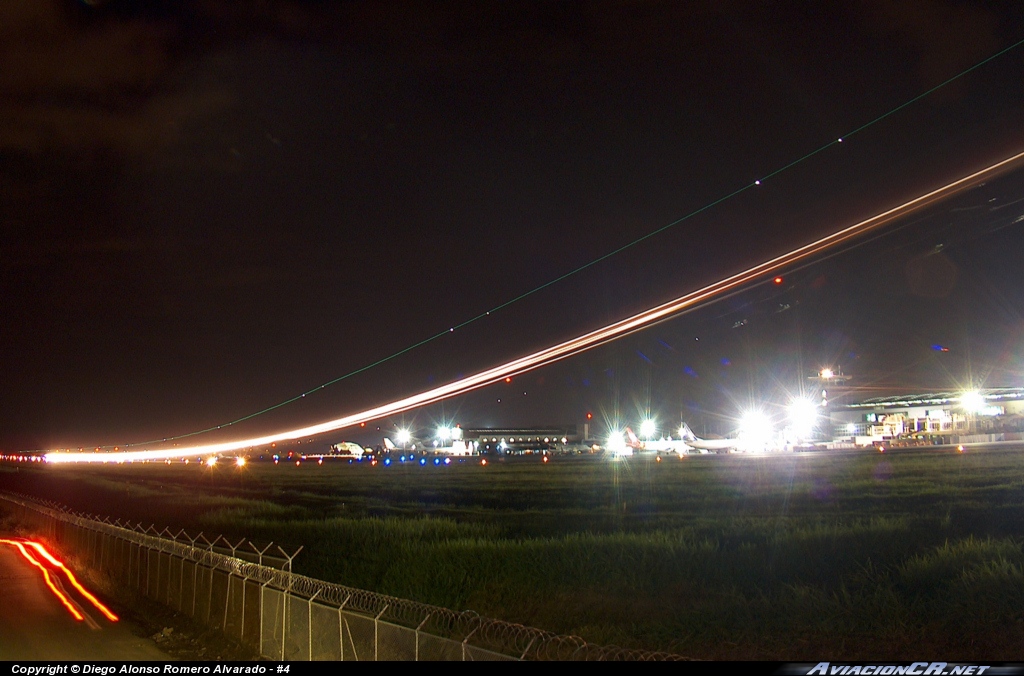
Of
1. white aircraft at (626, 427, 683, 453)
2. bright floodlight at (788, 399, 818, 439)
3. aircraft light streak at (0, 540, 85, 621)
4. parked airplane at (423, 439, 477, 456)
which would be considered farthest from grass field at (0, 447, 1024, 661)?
parked airplane at (423, 439, 477, 456)

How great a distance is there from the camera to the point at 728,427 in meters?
178

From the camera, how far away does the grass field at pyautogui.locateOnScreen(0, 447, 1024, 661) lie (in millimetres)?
14930

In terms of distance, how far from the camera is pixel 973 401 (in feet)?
363

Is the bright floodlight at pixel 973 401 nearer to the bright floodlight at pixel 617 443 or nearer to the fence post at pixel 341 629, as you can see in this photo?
the bright floodlight at pixel 617 443

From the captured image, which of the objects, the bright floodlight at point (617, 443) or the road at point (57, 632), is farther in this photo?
the bright floodlight at point (617, 443)

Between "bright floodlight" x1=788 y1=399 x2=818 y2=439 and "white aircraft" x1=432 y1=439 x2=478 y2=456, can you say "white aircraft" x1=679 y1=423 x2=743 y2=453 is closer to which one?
"bright floodlight" x1=788 y1=399 x2=818 y2=439

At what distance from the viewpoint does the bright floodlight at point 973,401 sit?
10931cm

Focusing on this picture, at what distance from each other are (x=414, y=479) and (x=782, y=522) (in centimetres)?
4216

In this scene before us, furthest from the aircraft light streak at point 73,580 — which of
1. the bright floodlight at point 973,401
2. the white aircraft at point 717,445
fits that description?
the bright floodlight at point 973,401

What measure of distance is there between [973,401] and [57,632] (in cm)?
11510

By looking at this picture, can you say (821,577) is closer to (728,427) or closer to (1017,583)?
(1017,583)

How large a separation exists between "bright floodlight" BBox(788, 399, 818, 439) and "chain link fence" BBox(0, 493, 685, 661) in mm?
105519

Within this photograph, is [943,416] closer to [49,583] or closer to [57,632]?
[49,583]

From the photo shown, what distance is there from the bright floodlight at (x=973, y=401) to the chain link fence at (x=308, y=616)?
4232 inches
